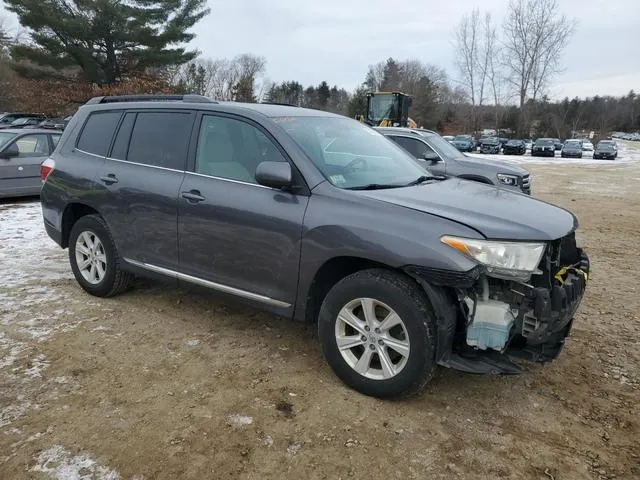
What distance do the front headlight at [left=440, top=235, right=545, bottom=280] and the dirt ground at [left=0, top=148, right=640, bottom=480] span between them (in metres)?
0.91

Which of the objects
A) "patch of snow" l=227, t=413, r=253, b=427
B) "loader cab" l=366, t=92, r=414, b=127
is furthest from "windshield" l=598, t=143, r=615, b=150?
"patch of snow" l=227, t=413, r=253, b=427

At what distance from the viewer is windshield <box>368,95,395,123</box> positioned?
2675cm

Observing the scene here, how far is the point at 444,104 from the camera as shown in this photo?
8462 cm

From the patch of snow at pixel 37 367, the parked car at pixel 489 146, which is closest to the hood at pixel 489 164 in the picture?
the patch of snow at pixel 37 367

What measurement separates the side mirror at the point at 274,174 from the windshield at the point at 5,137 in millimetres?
8407

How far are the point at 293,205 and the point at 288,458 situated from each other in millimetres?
1537

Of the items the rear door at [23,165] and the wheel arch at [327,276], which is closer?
the wheel arch at [327,276]

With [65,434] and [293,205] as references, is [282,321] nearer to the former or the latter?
[293,205]

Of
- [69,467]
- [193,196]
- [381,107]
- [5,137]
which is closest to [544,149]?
[381,107]

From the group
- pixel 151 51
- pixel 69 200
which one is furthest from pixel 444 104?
pixel 69 200

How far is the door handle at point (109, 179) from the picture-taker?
4410mm

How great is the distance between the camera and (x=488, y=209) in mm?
3186

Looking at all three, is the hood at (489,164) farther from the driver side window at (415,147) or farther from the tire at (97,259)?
the tire at (97,259)

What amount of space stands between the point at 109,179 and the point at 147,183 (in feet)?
1.68
